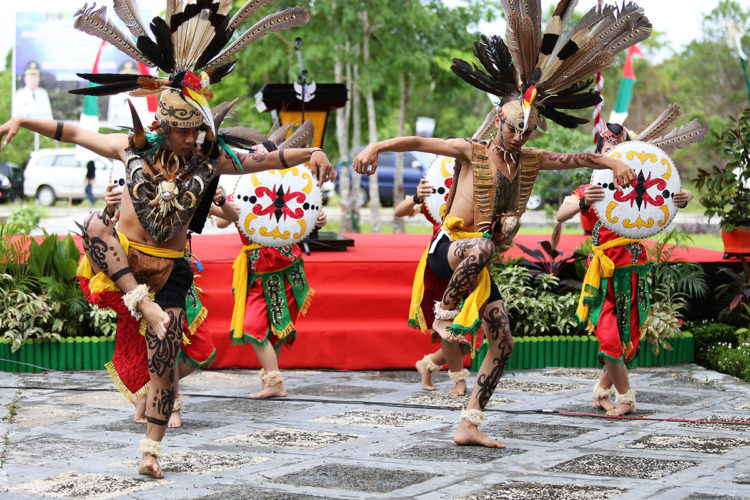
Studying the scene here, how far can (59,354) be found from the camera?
7.02m

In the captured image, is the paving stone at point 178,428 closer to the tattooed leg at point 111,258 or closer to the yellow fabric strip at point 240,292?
the yellow fabric strip at point 240,292

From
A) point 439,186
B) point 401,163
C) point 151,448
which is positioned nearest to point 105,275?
point 151,448

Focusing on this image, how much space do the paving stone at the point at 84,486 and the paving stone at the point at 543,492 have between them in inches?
55.1

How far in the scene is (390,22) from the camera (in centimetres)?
1316

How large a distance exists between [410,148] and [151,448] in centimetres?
187

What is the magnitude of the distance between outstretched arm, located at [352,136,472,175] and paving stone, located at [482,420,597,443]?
59.2 inches

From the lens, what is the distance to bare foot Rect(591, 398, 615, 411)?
578cm

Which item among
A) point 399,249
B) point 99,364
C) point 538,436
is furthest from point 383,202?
point 538,436

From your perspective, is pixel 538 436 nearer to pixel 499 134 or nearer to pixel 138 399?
pixel 499 134

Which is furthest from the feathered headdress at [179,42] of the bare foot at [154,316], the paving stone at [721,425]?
the paving stone at [721,425]

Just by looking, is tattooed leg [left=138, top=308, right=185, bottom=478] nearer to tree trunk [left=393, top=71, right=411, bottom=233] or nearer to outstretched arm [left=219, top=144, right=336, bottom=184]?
outstretched arm [left=219, top=144, right=336, bottom=184]

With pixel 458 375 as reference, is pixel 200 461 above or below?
below

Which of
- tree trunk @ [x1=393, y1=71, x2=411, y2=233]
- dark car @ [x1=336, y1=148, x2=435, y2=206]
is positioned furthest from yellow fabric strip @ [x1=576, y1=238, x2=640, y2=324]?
dark car @ [x1=336, y1=148, x2=435, y2=206]

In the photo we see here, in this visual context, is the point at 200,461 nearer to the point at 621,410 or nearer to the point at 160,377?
the point at 160,377
